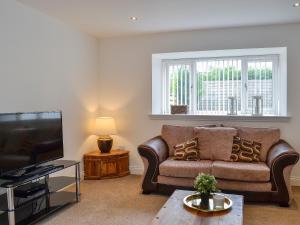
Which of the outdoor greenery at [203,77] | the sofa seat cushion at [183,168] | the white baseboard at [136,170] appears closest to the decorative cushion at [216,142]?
the sofa seat cushion at [183,168]

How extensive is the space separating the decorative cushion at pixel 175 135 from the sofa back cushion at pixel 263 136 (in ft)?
2.48

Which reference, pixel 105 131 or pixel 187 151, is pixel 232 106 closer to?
pixel 187 151

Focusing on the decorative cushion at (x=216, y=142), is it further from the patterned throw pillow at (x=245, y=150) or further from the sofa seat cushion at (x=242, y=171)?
the sofa seat cushion at (x=242, y=171)

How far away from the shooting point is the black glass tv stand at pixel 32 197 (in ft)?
9.46

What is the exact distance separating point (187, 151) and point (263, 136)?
1124 millimetres

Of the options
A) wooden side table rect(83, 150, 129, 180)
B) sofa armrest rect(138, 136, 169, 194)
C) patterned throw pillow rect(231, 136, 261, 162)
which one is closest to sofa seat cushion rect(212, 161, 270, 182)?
patterned throw pillow rect(231, 136, 261, 162)

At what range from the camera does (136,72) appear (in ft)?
17.5

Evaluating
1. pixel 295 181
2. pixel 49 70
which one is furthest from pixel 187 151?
pixel 49 70

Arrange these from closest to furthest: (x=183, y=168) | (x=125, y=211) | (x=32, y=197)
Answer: (x=32, y=197) < (x=125, y=211) < (x=183, y=168)

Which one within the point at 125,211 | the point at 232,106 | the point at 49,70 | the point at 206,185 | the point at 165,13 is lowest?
the point at 125,211

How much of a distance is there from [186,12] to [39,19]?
1925 millimetres

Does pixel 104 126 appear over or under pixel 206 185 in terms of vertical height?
over

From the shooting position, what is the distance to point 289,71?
457 cm

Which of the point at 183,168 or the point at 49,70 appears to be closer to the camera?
the point at 183,168
